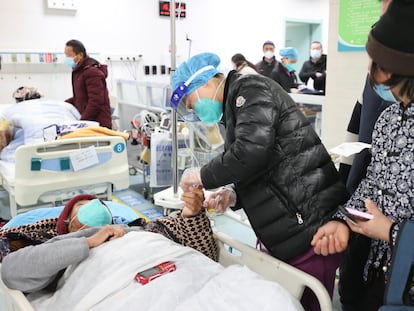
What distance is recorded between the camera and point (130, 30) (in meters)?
6.43

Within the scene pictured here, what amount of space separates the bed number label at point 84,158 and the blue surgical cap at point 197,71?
1.29m

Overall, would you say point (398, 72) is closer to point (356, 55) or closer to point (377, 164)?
point (377, 164)

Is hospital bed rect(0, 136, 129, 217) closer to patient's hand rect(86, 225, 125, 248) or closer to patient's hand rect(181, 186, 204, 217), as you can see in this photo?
patient's hand rect(86, 225, 125, 248)

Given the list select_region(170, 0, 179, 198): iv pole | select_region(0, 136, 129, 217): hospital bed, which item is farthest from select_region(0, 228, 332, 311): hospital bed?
select_region(0, 136, 129, 217): hospital bed

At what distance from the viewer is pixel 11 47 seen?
5.44m

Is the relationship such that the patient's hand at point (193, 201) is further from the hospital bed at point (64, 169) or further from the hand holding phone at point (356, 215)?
the hospital bed at point (64, 169)

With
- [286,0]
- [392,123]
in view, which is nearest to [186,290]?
[392,123]

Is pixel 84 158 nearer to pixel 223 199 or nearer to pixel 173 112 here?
pixel 173 112

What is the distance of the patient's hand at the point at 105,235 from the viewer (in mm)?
1645

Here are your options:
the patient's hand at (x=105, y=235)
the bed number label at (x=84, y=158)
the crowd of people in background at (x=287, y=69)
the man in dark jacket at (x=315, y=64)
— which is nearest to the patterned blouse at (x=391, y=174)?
the patient's hand at (x=105, y=235)

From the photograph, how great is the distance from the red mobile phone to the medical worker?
12.3 inches

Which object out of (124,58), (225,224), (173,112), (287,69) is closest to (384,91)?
(173,112)

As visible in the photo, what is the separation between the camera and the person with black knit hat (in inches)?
40.3

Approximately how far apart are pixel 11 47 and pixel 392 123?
5383mm
